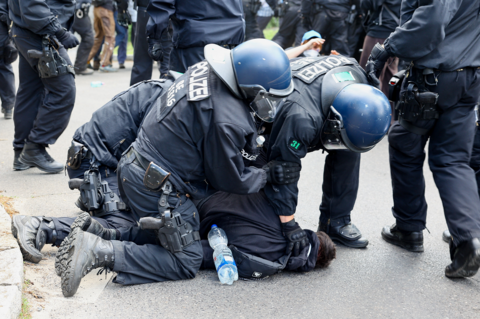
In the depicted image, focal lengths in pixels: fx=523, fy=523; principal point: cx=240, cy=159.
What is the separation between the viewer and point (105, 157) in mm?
3443

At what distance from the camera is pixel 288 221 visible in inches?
124

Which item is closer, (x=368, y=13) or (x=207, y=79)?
(x=207, y=79)

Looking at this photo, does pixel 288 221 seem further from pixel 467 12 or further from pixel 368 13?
pixel 368 13

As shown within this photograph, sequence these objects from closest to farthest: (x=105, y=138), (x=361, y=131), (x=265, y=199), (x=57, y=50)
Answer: (x=361, y=131), (x=265, y=199), (x=105, y=138), (x=57, y=50)

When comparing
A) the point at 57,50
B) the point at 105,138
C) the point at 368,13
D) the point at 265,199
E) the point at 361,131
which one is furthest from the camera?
the point at 368,13

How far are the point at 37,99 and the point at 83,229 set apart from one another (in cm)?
219

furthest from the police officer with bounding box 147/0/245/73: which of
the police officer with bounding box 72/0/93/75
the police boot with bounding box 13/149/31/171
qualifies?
the police officer with bounding box 72/0/93/75

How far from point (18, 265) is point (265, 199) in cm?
145

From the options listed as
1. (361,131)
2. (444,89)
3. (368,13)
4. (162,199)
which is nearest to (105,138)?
(162,199)

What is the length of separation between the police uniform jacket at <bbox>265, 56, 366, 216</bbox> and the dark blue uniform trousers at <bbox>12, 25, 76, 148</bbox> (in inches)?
84.5

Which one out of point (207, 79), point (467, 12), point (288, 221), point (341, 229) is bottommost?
point (341, 229)

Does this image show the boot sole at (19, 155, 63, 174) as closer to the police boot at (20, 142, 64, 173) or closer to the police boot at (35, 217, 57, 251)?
the police boot at (20, 142, 64, 173)

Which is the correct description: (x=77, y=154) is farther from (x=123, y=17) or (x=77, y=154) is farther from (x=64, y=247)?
(x=123, y=17)

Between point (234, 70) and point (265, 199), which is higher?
point (234, 70)
